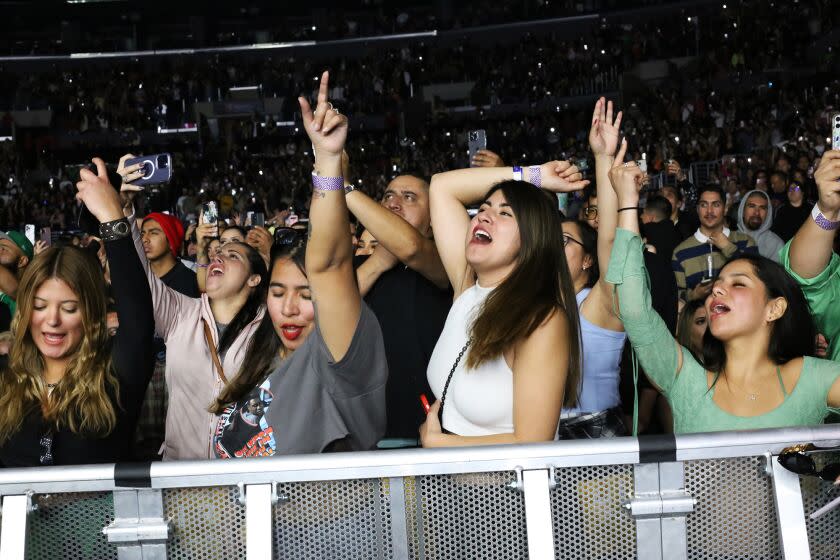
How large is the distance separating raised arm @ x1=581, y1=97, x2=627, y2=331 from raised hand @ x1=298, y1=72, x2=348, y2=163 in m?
0.77

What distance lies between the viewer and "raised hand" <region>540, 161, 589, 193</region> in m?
2.89

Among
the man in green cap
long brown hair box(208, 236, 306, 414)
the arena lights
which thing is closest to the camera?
long brown hair box(208, 236, 306, 414)

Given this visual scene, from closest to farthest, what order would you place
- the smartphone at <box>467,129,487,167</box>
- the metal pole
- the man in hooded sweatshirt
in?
the metal pole, the smartphone at <box>467,129,487,167</box>, the man in hooded sweatshirt

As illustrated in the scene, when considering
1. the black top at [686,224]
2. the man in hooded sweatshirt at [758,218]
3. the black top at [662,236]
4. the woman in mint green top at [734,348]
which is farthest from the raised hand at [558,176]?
the black top at [686,224]

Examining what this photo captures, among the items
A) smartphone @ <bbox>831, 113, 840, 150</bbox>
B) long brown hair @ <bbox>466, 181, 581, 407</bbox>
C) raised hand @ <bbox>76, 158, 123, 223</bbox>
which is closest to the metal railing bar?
long brown hair @ <bbox>466, 181, 581, 407</bbox>

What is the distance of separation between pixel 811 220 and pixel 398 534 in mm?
1653

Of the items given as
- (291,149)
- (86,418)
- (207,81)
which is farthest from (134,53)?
(86,418)

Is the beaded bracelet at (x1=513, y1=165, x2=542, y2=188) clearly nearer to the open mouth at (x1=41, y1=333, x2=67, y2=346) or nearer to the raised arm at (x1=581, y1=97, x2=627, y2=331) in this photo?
the raised arm at (x1=581, y1=97, x2=627, y2=331)

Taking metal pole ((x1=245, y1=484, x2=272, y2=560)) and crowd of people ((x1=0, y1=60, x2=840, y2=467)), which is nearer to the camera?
metal pole ((x1=245, y1=484, x2=272, y2=560))

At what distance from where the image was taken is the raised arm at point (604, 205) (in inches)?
108

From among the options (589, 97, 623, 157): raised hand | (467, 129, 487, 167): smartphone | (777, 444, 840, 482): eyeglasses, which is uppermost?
(467, 129, 487, 167): smartphone

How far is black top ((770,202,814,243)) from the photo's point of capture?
23.5 feet

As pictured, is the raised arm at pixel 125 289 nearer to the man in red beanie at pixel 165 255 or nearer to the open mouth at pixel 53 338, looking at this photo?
the open mouth at pixel 53 338

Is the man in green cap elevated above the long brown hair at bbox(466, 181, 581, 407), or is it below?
above
